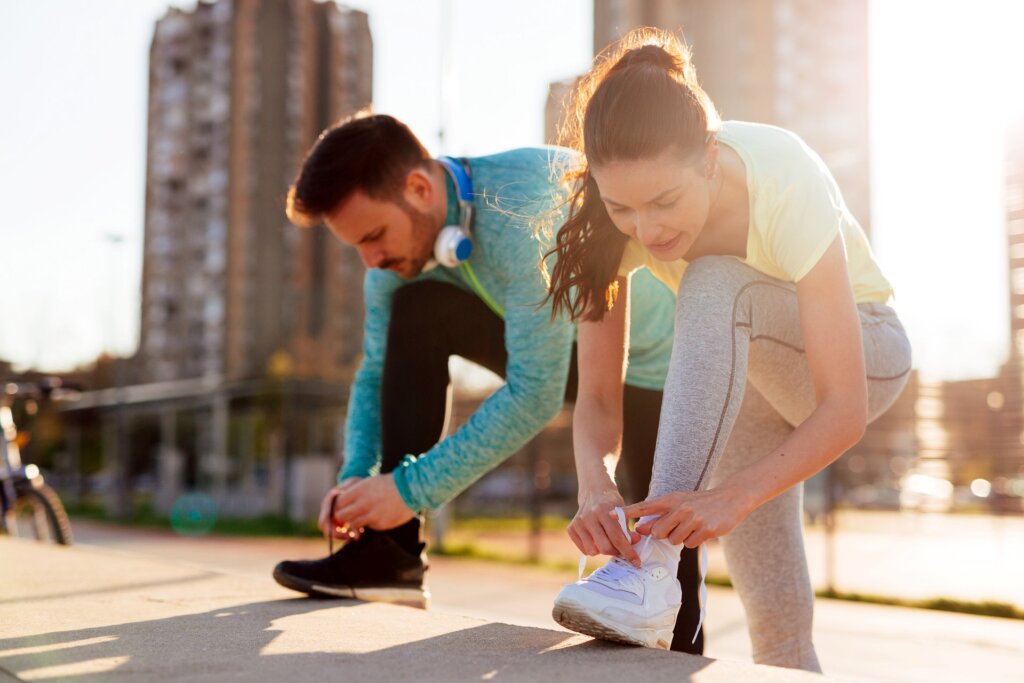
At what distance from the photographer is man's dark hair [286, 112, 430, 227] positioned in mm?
2348

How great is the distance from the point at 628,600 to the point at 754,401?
70 cm

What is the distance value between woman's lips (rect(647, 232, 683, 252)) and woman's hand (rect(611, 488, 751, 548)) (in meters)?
0.43

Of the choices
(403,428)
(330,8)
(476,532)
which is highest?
(330,8)

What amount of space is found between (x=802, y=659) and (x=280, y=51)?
5196 cm

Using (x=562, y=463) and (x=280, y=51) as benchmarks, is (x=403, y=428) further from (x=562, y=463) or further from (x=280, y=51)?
(x=280, y=51)

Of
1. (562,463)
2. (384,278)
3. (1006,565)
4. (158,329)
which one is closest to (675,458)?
(384,278)

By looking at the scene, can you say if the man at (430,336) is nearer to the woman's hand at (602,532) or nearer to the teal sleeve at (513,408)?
the teal sleeve at (513,408)

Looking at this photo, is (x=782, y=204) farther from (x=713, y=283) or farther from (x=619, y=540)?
(x=619, y=540)

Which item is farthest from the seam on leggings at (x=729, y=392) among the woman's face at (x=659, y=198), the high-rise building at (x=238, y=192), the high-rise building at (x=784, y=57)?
A: the high-rise building at (x=238, y=192)

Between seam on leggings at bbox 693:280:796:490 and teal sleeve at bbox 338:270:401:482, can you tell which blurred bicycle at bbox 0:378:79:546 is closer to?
teal sleeve at bbox 338:270:401:482

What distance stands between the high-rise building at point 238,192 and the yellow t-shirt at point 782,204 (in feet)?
147

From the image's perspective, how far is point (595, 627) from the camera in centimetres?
155

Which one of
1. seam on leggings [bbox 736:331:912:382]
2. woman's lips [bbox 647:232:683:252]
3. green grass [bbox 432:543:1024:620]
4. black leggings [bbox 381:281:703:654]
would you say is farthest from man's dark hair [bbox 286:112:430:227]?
green grass [bbox 432:543:1024:620]

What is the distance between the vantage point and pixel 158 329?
50.2m
